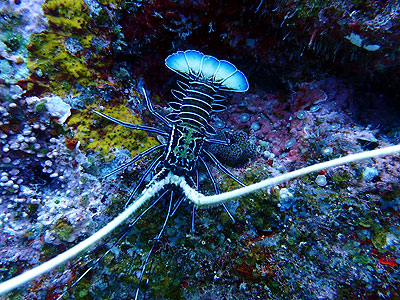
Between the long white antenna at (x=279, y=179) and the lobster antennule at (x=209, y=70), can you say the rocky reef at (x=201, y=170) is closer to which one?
the lobster antennule at (x=209, y=70)

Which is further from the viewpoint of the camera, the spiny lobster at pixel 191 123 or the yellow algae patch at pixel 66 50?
the spiny lobster at pixel 191 123

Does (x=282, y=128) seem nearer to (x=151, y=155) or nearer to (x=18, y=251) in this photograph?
(x=151, y=155)

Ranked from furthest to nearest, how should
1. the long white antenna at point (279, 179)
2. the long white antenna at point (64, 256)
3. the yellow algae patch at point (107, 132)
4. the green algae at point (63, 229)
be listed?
1. the yellow algae patch at point (107, 132)
2. the green algae at point (63, 229)
3. the long white antenna at point (279, 179)
4. the long white antenna at point (64, 256)

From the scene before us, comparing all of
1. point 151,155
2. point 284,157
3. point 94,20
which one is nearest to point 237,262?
point 284,157

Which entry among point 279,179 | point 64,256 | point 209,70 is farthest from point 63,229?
point 209,70

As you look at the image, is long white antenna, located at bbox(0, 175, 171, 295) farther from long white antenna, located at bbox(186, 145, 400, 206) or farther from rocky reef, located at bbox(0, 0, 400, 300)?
rocky reef, located at bbox(0, 0, 400, 300)

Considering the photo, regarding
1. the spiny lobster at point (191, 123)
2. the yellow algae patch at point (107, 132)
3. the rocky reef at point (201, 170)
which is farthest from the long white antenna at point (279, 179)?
the yellow algae patch at point (107, 132)

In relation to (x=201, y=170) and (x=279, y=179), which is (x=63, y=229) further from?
(x=279, y=179)
